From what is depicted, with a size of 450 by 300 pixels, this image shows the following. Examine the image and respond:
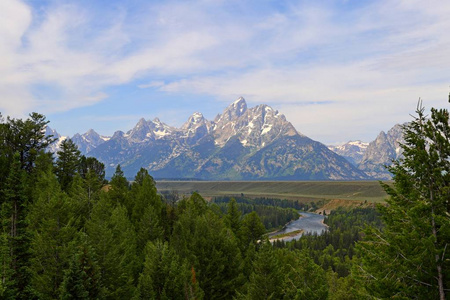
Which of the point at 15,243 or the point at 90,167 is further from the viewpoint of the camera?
the point at 90,167

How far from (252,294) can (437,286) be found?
1753cm

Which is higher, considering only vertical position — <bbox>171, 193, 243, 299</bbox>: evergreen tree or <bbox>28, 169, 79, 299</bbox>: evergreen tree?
<bbox>28, 169, 79, 299</bbox>: evergreen tree

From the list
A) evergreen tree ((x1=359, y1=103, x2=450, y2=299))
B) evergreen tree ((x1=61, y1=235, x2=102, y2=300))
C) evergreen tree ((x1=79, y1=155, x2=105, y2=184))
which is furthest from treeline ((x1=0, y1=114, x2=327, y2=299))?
evergreen tree ((x1=79, y1=155, x2=105, y2=184))

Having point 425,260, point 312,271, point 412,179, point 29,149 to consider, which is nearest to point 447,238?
point 425,260

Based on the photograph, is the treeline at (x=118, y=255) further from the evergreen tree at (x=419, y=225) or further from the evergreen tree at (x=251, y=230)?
the evergreen tree at (x=419, y=225)

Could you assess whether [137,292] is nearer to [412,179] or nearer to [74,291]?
[74,291]

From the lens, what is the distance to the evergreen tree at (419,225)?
63.0 ft

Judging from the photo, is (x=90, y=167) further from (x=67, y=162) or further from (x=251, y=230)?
(x=251, y=230)

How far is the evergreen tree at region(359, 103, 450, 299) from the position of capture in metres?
19.2

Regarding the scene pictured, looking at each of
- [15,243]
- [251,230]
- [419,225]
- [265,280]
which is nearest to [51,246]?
[15,243]

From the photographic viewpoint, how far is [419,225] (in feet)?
62.8

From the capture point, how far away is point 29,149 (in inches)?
3022

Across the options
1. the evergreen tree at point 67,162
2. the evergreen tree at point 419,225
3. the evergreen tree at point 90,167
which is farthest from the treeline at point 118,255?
the evergreen tree at point 90,167

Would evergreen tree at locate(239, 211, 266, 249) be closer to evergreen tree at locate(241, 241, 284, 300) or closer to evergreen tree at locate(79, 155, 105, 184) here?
evergreen tree at locate(241, 241, 284, 300)
